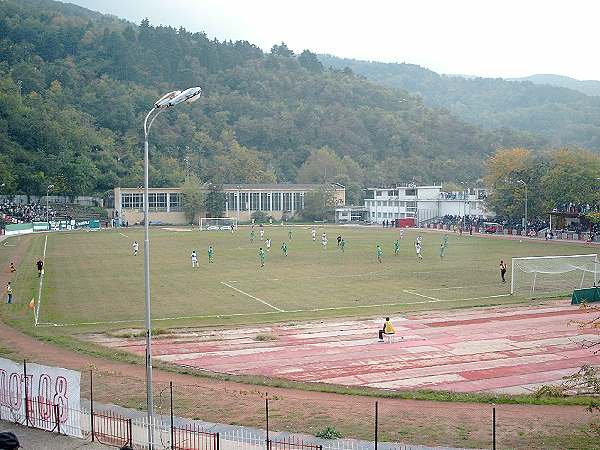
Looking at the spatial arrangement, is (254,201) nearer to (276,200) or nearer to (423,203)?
(276,200)

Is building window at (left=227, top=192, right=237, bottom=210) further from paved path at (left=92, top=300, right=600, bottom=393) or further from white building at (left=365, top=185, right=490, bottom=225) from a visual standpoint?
paved path at (left=92, top=300, right=600, bottom=393)

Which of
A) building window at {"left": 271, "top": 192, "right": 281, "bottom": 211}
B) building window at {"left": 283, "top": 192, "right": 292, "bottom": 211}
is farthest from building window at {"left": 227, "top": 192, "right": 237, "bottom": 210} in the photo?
building window at {"left": 283, "top": 192, "right": 292, "bottom": 211}

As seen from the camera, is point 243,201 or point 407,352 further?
point 243,201

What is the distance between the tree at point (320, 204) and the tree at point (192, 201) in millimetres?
20110

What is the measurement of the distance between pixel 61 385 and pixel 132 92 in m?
181

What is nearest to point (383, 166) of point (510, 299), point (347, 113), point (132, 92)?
point (347, 113)

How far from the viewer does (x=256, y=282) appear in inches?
1668

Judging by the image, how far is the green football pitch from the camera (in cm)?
3275

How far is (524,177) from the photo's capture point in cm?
9012

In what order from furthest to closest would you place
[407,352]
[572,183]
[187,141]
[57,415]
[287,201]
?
[187,141] < [287,201] < [572,183] < [407,352] < [57,415]

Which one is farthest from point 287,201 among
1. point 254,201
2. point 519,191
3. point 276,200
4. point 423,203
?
point 519,191

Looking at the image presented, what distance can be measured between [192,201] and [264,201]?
1503cm

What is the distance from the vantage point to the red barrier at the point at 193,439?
1449cm

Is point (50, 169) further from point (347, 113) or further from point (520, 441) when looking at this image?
point (520, 441)
